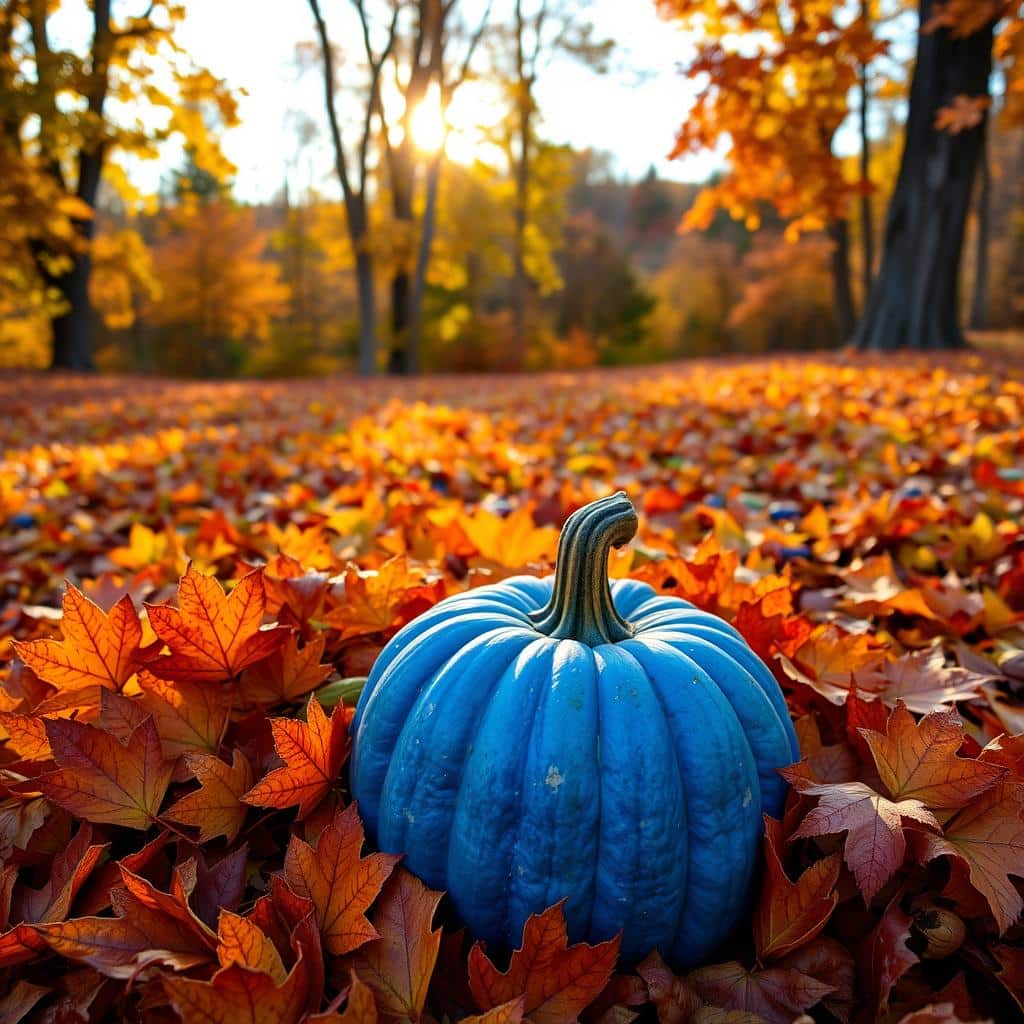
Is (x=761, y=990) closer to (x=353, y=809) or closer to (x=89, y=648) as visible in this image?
(x=353, y=809)

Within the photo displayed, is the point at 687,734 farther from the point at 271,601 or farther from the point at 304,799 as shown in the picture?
the point at 271,601

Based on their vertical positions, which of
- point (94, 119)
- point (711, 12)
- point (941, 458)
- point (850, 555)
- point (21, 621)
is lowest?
point (21, 621)

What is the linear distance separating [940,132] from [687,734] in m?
12.9

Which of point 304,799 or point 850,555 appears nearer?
point 304,799

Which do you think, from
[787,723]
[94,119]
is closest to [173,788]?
[787,723]

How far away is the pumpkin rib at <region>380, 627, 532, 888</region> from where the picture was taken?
112cm

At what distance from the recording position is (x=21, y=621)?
231cm

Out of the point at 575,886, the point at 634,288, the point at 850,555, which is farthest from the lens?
the point at 634,288

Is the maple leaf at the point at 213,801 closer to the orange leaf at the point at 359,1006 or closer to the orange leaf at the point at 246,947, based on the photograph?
the orange leaf at the point at 246,947

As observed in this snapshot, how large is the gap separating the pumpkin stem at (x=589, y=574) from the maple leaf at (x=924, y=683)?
0.63 m

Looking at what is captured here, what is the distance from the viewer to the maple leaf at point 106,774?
3.82 ft

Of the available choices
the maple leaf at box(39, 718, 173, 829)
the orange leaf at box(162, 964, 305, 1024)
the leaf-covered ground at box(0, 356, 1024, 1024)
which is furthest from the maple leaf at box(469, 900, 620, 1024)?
the maple leaf at box(39, 718, 173, 829)

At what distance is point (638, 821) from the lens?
106 cm

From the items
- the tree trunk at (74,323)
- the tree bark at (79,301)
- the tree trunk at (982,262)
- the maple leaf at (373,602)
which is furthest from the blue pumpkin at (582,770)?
the tree trunk at (982,262)
